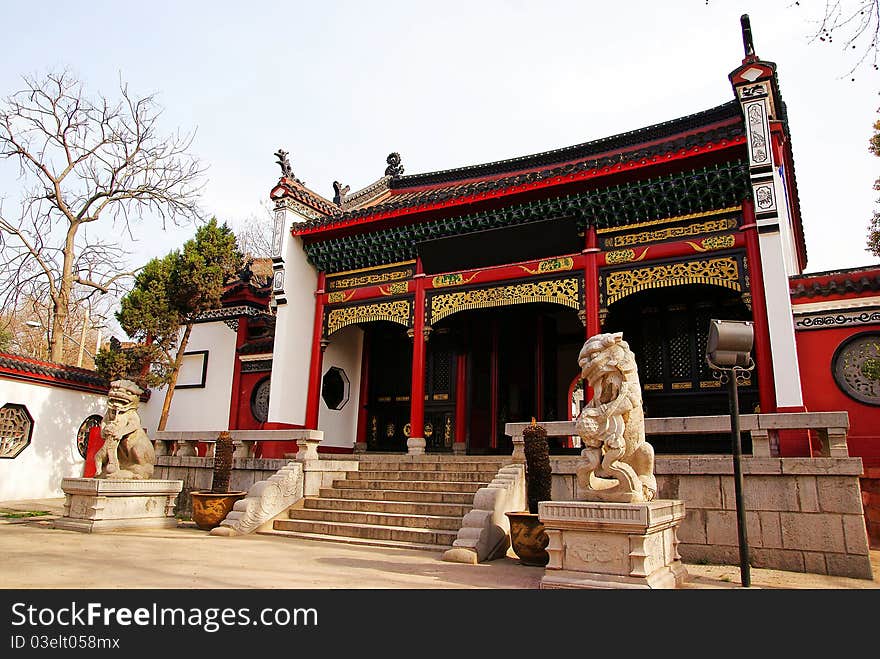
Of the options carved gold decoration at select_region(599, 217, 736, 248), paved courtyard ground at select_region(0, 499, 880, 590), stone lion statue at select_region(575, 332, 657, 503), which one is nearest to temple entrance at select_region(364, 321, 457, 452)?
carved gold decoration at select_region(599, 217, 736, 248)

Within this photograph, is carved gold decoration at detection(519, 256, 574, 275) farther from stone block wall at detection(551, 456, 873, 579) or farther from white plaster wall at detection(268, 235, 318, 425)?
white plaster wall at detection(268, 235, 318, 425)

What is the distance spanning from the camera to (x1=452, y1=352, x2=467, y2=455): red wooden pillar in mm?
11898

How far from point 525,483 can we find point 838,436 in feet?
11.0

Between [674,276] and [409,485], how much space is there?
16.6 feet

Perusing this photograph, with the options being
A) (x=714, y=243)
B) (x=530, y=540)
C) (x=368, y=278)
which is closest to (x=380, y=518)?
(x=530, y=540)

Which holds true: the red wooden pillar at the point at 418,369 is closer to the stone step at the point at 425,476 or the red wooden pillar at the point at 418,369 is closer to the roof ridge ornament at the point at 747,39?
the stone step at the point at 425,476

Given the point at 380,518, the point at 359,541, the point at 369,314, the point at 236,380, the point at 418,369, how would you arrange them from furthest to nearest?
the point at 236,380 → the point at 369,314 → the point at 418,369 → the point at 380,518 → the point at 359,541

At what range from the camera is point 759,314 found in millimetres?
8203

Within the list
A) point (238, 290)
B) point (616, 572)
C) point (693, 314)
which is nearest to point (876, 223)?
point (693, 314)

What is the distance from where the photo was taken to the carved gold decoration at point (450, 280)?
10694 millimetres

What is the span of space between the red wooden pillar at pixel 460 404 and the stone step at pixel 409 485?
10.5 feet

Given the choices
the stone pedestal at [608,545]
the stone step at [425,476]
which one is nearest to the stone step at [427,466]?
the stone step at [425,476]

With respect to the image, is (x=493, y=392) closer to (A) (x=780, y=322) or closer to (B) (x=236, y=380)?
(A) (x=780, y=322)

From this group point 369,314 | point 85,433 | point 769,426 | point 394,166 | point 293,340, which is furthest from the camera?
point 394,166
